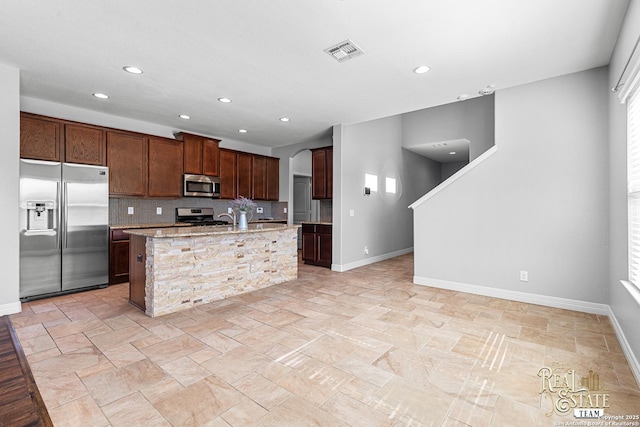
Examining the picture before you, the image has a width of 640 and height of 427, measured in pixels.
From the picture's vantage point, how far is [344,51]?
293 centimetres

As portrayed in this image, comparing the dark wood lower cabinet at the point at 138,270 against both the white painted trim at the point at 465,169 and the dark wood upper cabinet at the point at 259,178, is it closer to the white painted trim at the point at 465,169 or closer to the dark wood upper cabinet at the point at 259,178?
the dark wood upper cabinet at the point at 259,178

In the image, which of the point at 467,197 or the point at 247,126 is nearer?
the point at 467,197

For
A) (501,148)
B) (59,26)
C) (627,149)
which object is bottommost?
(627,149)

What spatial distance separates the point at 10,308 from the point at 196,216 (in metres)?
3.16

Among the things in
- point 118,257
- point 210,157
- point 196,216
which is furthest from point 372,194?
point 118,257

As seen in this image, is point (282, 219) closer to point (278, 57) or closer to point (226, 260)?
point (226, 260)

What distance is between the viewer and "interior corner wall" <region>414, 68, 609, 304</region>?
343cm

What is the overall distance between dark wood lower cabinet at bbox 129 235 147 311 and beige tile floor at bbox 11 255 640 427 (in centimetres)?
12

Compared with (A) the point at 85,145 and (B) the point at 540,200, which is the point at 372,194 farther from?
(A) the point at 85,145

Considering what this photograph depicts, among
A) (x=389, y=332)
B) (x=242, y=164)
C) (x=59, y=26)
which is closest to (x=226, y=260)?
(x=389, y=332)

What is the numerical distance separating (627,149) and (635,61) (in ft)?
2.57

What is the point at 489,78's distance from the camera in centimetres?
356

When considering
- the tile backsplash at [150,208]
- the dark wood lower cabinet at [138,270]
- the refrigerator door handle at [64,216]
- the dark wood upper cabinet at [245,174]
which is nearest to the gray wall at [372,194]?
the dark wood upper cabinet at [245,174]

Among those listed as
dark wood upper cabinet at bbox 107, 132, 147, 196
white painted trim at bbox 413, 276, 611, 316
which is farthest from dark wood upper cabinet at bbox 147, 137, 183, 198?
white painted trim at bbox 413, 276, 611, 316
